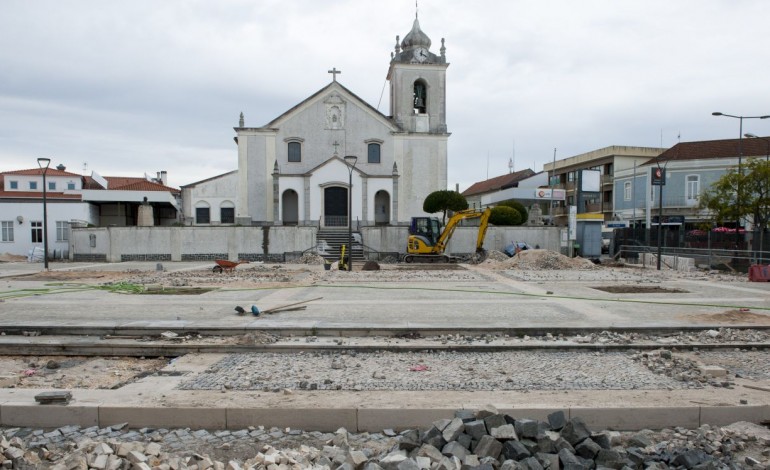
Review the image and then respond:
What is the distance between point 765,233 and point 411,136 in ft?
81.7

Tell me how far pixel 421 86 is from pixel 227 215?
64.6 ft

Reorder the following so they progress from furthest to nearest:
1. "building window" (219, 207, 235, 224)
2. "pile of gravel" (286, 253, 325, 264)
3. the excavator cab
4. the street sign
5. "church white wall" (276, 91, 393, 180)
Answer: "building window" (219, 207, 235, 224) < "church white wall" (276, 91, 393, 180) < the excavator cab < "pile of gravel" (286, 253, 325, 264) < the street sign

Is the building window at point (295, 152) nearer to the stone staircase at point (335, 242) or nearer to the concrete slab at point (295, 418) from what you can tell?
the stone staircase at point (335, 242)

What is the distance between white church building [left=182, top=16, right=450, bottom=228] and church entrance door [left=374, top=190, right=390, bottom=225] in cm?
8

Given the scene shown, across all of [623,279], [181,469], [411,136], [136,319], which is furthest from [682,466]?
[411,136]

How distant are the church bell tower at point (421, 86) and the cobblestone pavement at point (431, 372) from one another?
117 feet

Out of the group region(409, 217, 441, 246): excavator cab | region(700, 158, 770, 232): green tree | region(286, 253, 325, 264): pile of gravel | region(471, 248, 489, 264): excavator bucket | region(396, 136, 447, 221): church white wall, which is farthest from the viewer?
region(396, 136, 447, 221): church white wall

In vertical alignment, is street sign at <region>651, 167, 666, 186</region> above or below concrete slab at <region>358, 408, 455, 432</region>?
above

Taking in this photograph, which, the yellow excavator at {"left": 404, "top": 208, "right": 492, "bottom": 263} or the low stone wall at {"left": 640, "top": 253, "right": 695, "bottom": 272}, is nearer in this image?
the low stone wall at {"left": 640, "top": 253, "right": 695, "bottom": 272}

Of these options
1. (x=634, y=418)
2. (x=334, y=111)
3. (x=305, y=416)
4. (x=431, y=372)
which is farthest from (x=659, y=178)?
(x=305, y=416)

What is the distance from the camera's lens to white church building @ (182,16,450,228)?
39.0 meters

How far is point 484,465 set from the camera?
4.12 meters

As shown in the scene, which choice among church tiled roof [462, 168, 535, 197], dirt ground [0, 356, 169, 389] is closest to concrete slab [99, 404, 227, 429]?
dirt ground [0, 356, 169, 389]

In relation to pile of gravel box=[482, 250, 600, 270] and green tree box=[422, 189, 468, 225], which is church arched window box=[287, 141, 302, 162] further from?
pile of gravel box=[482, 250, 600, 270]
